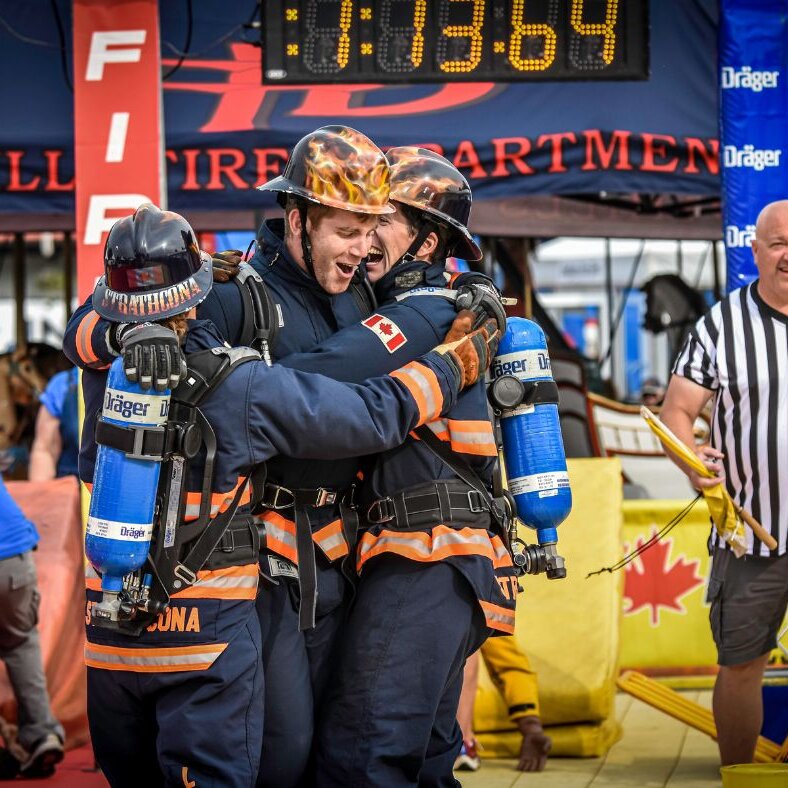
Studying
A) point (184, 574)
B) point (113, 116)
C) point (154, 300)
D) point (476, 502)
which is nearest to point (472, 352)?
point (476, 502)

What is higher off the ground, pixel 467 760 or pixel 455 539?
pixel 455 539

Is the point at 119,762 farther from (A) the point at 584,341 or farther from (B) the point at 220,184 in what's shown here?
(A) the point at 584,341

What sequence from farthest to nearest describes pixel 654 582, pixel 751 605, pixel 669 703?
pixel 654 582, pixel 669 703, pixel 751 605

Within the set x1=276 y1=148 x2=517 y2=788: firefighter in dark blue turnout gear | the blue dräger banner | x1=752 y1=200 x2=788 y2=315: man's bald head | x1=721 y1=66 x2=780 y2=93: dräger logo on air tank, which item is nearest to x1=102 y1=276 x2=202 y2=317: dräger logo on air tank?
x1=276 y1=148 x2=517 y2=788: firefighter in dark blue turnout gear

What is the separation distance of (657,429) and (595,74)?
2307 millimetres

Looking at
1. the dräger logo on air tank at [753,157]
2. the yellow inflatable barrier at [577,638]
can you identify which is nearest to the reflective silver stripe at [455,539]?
the yellow inflatable barrier at [577,638]

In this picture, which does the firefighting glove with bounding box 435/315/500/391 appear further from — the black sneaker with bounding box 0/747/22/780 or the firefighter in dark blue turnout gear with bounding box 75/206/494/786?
the black sneaker with bounding box 0/747/22/780

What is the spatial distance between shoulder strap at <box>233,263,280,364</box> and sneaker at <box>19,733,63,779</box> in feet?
10.3

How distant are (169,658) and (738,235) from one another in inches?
162

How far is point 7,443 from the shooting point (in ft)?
33.4

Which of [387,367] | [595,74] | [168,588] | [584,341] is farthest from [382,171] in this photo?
[584,341]

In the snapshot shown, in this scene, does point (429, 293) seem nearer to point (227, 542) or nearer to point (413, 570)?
point (413, 570)

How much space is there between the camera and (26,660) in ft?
20.6

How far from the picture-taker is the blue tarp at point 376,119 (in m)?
7.74
